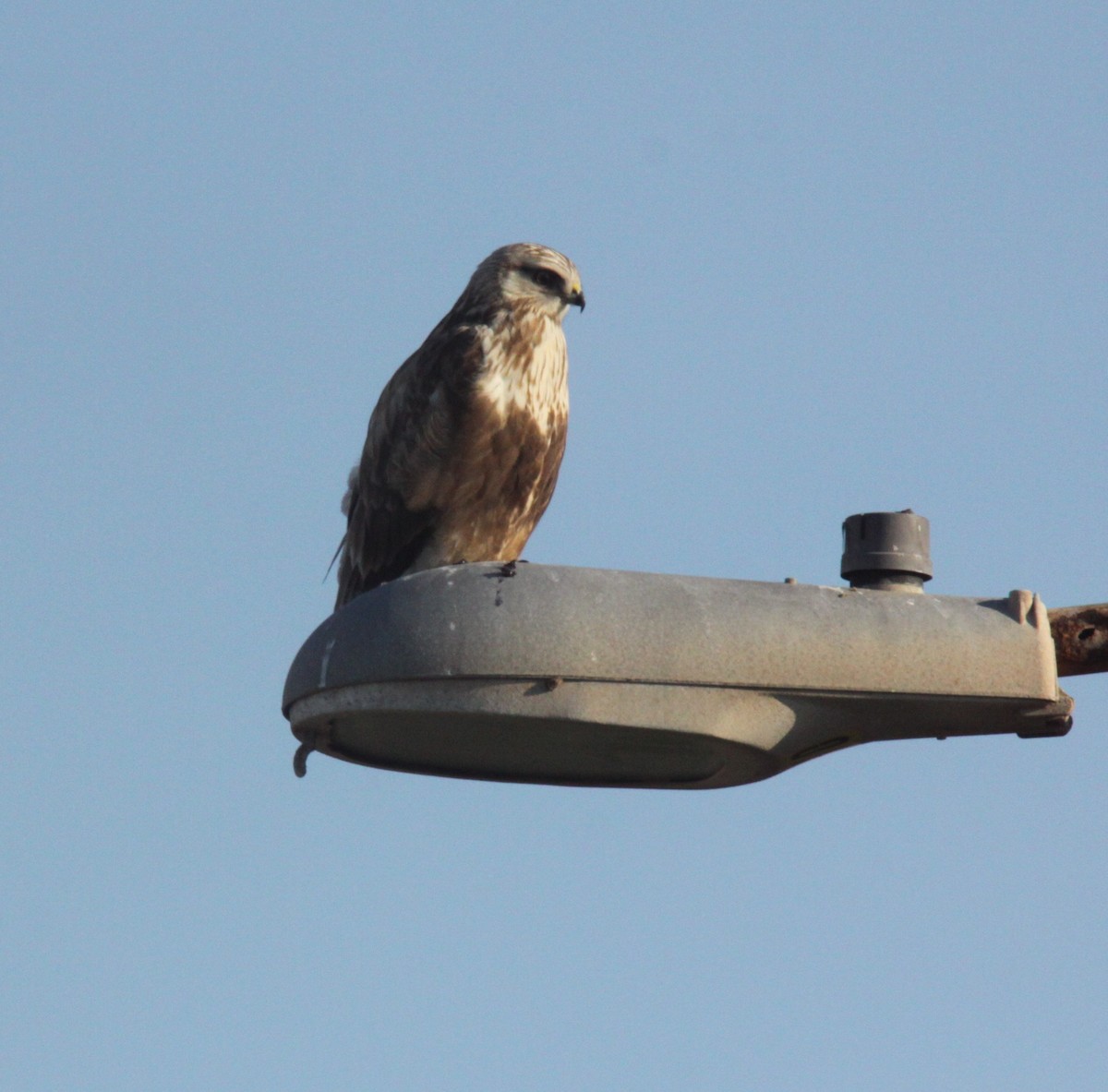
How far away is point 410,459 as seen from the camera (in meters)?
7.07

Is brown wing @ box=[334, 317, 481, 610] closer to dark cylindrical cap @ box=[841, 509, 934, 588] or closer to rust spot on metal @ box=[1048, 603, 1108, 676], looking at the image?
dark cylindrical cap @ box=[841, 509, 934, 588]

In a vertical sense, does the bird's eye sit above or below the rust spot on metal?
above

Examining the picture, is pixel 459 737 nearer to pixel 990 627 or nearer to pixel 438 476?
pixel 990 627

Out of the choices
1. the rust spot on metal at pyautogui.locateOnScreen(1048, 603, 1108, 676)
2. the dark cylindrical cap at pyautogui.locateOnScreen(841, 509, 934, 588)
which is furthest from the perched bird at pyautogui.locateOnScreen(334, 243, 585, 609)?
the rust spot on metal at pyautogui.locateOnScreen(1048, 603, 1108, 676)

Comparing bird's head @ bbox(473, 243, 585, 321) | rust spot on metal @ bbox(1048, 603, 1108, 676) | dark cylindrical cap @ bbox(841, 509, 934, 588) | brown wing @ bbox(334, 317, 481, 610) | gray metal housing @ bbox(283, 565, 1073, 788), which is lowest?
gray metal housing @ bbox(283, 565, 1073, 788)

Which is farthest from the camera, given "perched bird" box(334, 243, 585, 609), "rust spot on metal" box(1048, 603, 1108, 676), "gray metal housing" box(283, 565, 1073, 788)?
"perched bird" box(334, 243, 585, 609)

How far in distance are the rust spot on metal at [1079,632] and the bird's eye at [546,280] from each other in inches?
178

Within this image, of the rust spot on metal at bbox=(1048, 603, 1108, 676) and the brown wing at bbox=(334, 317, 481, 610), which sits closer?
the rust spot on metal at bbox=(1048, 603, 1108, 676)

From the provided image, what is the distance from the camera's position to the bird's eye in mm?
7480

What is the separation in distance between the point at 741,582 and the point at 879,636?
0.87 feet

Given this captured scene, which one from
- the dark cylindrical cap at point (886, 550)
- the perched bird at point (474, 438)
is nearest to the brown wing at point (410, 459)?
the perched bird at point (474, 438)

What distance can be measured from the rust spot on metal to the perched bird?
394 cm

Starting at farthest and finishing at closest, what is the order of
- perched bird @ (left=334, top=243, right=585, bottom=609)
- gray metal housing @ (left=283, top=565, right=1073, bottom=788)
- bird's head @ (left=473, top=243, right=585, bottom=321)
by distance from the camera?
bird's head @ (left=473, top=243, right=585, bottom=321) < perched bird @ (left=334, top=243, right=585, bottom=609) < gray metal housing @ (left=283, top=565, right=1073, bottom=788)

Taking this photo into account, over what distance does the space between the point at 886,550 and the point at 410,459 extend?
3.98 m
